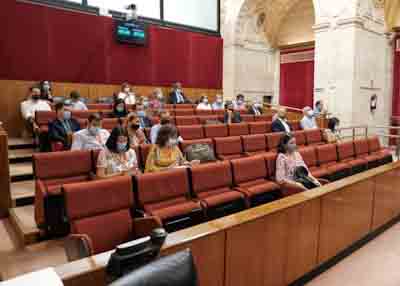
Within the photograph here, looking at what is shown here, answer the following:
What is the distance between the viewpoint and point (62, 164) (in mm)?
2838

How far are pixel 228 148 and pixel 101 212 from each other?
2310 millimetres

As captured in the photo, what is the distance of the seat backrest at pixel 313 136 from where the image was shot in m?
5.27

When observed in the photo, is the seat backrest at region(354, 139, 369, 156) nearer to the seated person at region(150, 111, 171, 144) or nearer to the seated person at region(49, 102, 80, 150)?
the seated person at region(150, 111, 171, 144)

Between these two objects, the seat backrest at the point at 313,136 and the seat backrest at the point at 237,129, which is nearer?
the seat backrest at the point at 237,129

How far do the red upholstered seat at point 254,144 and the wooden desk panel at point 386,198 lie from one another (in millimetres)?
1631

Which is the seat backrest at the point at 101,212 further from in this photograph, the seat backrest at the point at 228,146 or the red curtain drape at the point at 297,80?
the red curtain drape at the point at 297,80

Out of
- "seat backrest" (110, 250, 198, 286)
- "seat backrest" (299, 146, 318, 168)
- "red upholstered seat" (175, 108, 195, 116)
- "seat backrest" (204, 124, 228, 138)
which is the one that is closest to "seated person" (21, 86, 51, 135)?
"red upholstered seat" (175, 108, 195, 116)

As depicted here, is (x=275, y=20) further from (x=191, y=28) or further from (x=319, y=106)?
(x=319, y=106)

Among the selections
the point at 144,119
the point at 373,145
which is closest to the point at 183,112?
the point at 144,119

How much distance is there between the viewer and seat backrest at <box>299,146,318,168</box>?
383 cm

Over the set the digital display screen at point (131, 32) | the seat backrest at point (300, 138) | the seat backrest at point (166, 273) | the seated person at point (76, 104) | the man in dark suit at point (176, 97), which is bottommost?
the seat backrest at point (166, 273)

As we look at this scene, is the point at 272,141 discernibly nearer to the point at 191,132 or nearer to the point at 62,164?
the point at 191,132

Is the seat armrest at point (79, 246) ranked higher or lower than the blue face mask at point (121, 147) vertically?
lower

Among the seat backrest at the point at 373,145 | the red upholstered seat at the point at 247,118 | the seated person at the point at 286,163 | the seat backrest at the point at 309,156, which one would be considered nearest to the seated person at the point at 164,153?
the seated person at the point at 286,163
